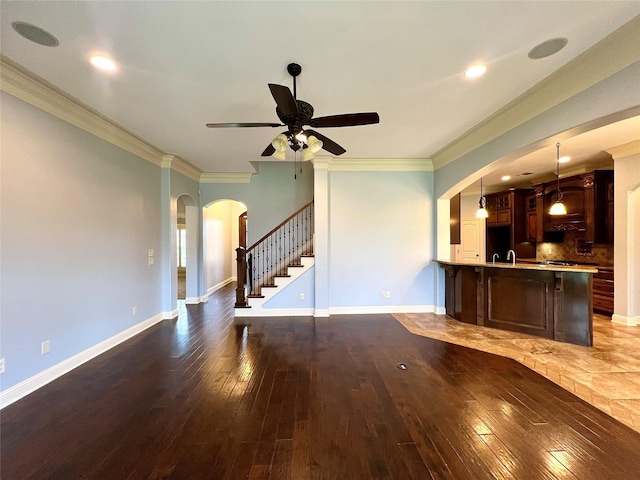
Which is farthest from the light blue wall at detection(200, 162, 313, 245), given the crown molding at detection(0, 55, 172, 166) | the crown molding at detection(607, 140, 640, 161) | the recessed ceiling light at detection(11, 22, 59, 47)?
the crown molding at detection(607, 140, 640, 161)

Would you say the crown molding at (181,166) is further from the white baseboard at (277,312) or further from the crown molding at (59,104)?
the white baseboard at (277,312)

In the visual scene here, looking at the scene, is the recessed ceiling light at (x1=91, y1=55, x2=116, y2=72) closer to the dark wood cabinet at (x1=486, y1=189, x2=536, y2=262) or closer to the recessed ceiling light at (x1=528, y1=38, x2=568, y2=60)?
the recessed ceiling light at (x1=528, y1=38, x2=568, y2=60)

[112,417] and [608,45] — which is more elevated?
[608,45]

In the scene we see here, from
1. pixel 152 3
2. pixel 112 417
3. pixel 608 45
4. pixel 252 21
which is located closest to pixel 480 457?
pixel 112 417

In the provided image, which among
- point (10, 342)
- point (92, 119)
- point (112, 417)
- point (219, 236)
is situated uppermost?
point (92, 119)

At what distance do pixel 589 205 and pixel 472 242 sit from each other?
2.95m

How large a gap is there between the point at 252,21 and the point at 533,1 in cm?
183

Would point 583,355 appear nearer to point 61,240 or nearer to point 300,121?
point 300,121

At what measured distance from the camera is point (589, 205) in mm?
5277

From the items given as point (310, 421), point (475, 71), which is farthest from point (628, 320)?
point (310, 421)

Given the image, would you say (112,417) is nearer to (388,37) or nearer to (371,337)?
(371,337)

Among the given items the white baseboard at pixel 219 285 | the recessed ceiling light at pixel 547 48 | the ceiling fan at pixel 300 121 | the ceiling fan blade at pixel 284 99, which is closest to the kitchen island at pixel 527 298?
the recessed ceiling light at pixel 547 48

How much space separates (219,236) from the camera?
865cm

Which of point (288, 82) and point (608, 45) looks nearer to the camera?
point (608, 45)
